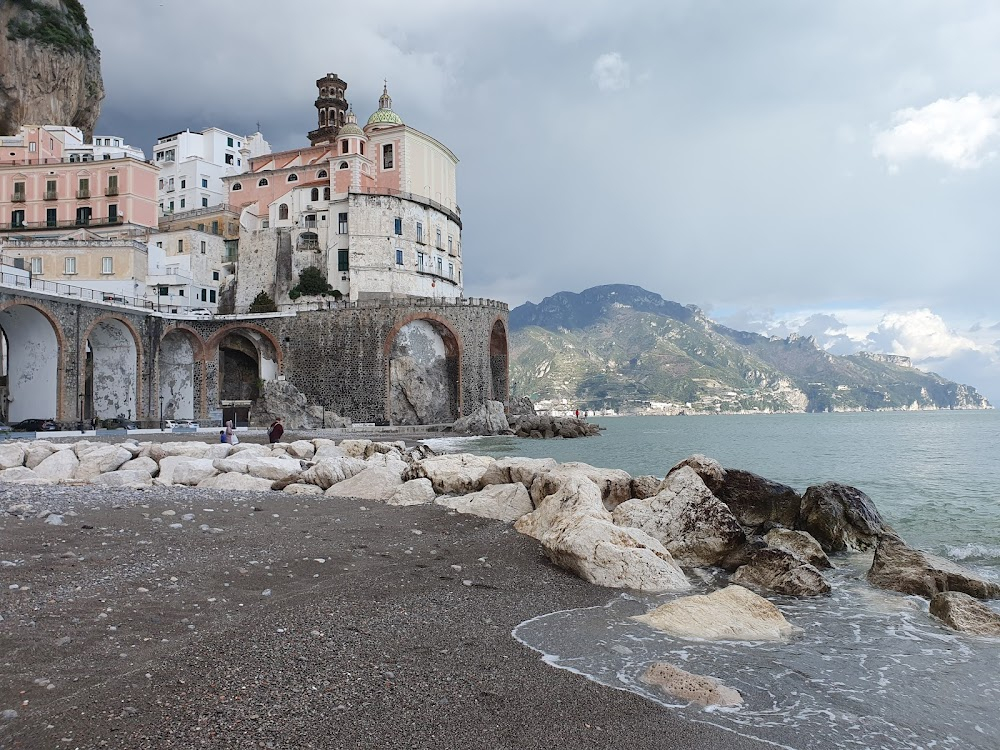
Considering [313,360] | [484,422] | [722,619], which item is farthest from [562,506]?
[313,360]

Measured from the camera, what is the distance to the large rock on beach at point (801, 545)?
9328 millimetres

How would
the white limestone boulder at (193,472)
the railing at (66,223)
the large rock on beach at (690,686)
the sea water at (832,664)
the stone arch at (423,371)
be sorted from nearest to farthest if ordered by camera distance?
the sea water at (832,664), the large rock on beach at (690,686), the white limestone boulder at (193,472), the stone arch at (423,371), the railing at (66,223)

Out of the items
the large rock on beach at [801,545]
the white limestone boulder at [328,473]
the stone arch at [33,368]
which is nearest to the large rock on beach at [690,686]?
the large rock on beach at [801,545]

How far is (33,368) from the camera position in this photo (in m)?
31.6

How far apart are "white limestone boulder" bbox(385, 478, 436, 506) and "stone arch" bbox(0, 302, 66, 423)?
27482 mm

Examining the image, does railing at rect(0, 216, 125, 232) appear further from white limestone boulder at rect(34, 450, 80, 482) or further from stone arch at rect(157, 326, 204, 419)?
white limestone boulder at rect(34, 450, 80, 482)

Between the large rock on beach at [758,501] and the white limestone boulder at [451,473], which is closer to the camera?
the large rock on beach at [758,501]

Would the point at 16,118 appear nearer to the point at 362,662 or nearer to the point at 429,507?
the point at 429,507

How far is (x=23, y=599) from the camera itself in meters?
5.28

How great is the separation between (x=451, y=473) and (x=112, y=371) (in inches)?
1307

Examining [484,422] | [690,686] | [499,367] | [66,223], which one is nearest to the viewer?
[690,686]

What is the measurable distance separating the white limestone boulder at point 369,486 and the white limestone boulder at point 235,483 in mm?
1325

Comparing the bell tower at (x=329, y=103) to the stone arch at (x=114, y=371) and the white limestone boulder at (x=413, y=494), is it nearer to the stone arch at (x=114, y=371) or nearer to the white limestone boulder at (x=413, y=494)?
the stone arch at (x=114, y=371)

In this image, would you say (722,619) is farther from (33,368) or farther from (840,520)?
(33,368)
